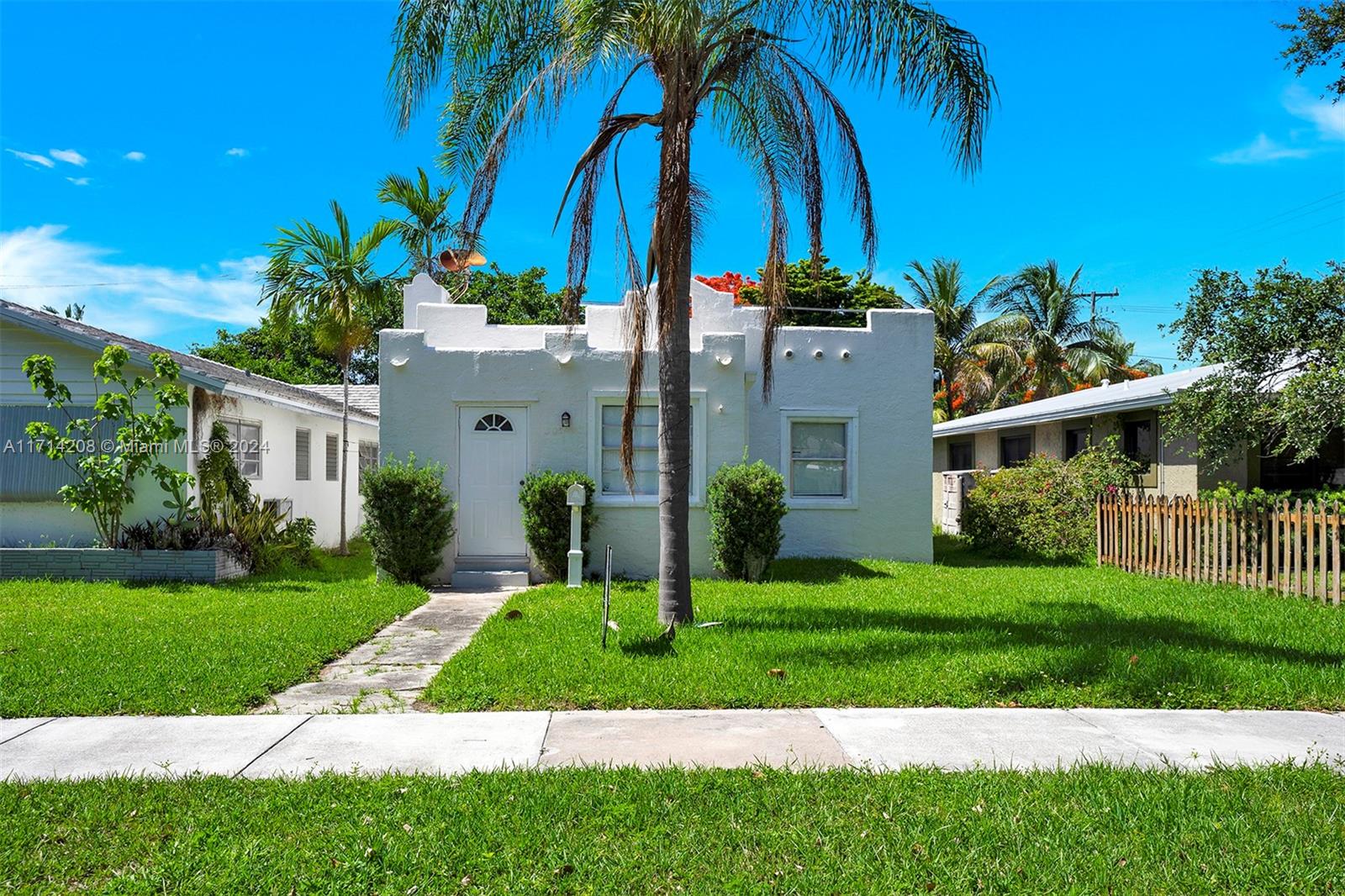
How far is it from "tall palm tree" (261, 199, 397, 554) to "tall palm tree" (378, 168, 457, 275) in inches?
78.3

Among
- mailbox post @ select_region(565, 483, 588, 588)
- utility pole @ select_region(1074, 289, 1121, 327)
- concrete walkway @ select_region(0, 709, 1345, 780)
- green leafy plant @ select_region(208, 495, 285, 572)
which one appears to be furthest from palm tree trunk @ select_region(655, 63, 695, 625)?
utility pole @ select_region(1074, 289, 1121, 327)

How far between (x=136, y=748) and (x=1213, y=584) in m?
11.8

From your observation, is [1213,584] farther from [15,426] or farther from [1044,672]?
[15,426]

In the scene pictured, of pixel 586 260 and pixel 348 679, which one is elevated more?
pixel 586 260

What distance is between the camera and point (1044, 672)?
22.1ft

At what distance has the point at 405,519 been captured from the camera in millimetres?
11773

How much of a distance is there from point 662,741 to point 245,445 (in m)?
11.2

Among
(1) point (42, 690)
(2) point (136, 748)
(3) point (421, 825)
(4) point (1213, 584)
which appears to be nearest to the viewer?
(3) point (421, 825)

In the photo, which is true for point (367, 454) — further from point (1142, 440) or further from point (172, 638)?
point (1142, 440)

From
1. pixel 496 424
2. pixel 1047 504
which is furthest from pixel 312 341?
pixel 1047 504

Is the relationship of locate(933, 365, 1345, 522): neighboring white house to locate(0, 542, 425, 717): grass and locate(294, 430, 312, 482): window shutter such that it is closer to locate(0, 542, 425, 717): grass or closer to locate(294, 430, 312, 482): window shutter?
locate(0, 542, 425, 717): grass

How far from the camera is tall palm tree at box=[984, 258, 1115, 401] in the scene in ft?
112

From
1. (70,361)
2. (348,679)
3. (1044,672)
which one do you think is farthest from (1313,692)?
(70,361)

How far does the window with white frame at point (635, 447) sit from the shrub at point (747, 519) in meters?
1.14
